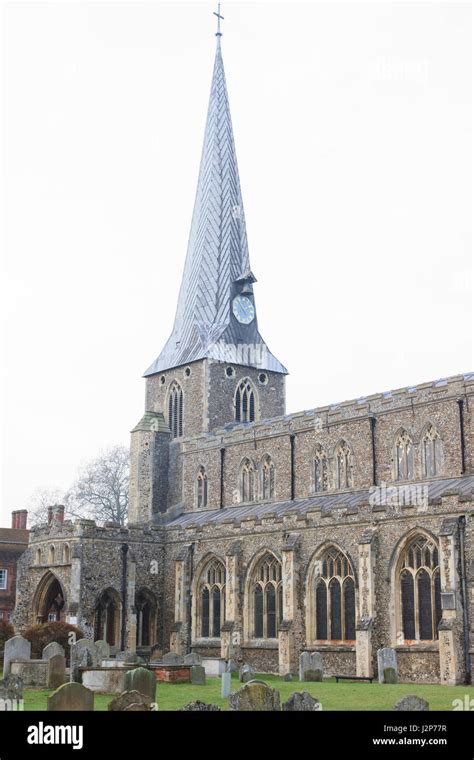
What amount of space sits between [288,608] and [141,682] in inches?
547

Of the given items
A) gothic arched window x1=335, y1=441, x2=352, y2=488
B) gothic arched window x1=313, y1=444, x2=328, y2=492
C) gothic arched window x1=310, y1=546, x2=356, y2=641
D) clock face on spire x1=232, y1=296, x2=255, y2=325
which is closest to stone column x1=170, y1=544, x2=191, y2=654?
gothic arched window x1=313, y1=444, x2=328, y2=492

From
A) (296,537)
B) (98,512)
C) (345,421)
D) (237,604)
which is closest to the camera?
(296,537)

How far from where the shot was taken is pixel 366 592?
1211 inches

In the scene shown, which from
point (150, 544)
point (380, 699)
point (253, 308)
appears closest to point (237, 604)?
point (150, 544)

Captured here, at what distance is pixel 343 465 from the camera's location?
38.8 m

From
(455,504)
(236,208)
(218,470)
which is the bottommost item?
(455,504)

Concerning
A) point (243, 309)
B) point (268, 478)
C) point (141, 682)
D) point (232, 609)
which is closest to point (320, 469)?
point (268, 478)

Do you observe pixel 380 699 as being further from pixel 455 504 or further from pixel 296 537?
pixel 296 537

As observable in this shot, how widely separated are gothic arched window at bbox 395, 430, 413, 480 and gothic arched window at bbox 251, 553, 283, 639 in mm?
5536

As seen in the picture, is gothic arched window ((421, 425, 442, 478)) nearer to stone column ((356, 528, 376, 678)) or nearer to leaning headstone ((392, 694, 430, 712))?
stone column ((356, 528, 376, 678))

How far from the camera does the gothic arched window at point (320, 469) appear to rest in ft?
129

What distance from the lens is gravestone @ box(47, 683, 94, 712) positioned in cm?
1614
